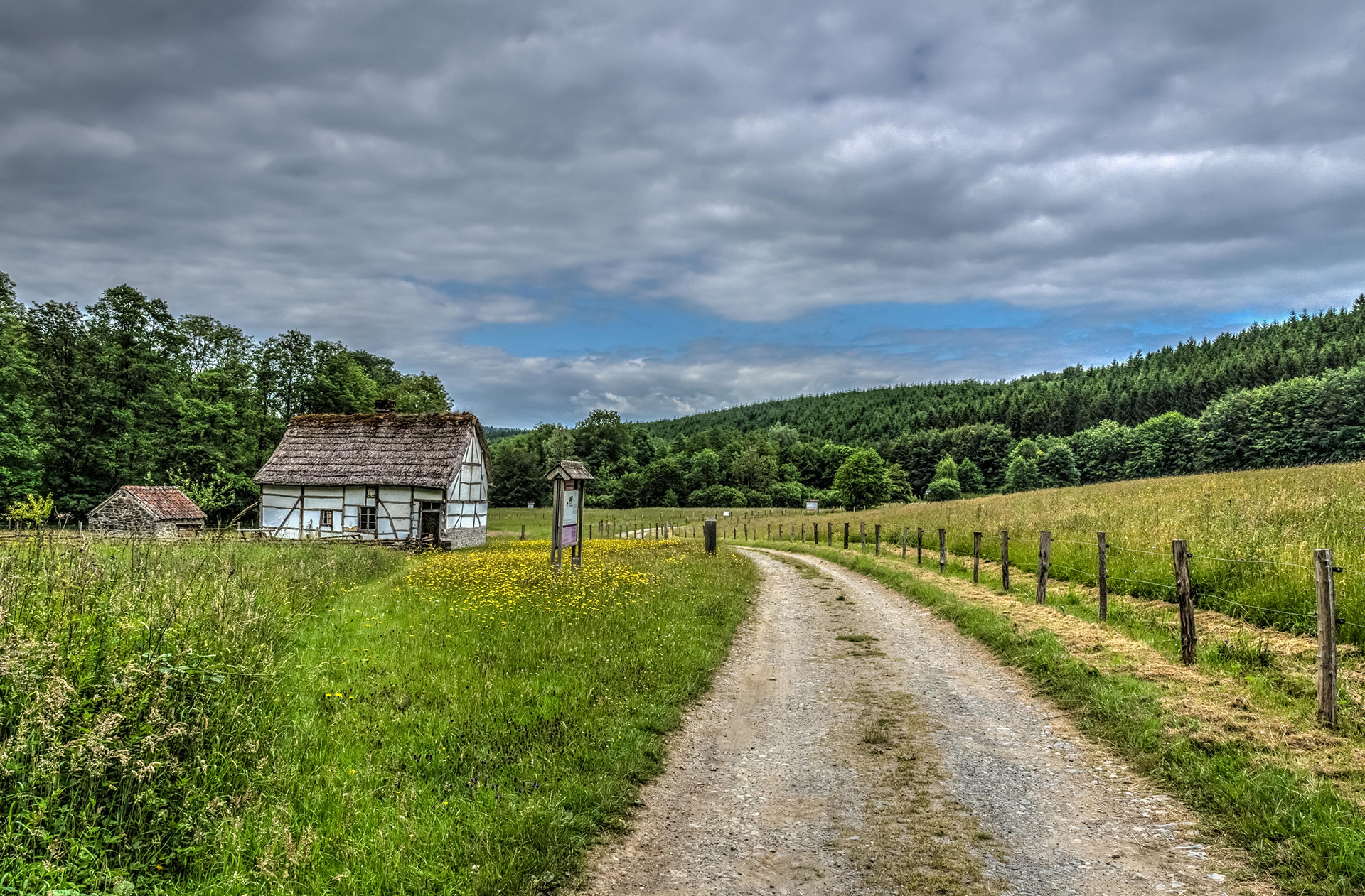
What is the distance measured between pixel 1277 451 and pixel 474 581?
90.4 m

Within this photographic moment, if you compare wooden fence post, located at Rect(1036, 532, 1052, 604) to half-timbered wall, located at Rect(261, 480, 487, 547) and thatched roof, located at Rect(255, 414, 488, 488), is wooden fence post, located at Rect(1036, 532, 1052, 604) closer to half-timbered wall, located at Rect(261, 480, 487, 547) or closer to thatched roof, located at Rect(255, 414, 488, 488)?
thatched roof, located at Rect(255, 414, 488, 488)

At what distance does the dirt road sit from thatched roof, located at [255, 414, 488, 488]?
28761mm

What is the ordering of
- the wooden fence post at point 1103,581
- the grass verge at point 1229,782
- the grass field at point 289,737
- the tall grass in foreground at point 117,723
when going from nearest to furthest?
the tall grass in foreground at point 117,723, the grass field at point 289,737, the grass verge at point 1229,782, the wooden fence post at point 1103,581

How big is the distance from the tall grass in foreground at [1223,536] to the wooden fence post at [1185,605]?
2.22ft

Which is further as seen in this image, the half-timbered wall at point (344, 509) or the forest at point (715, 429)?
the forest at point (715, 429)

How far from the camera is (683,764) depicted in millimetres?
5914

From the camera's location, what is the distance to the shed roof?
3291 centimetres

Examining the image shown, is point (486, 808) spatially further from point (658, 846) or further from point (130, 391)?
point (130, 391)

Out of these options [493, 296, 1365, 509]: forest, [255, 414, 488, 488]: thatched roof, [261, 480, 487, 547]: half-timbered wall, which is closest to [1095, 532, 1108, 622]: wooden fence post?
[255, 414, 488, 488]: thatched roof

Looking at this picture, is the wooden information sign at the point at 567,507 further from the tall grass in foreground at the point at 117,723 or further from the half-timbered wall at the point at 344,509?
the half-timbered wall at the point at 344,509

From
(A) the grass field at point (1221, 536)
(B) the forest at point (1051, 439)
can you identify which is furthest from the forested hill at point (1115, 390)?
(A) the grass field at point (1221, 536)

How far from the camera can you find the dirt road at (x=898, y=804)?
4.09 m

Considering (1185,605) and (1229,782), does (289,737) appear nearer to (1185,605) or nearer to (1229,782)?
(1229,782)

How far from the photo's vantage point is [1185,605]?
27.8ft
